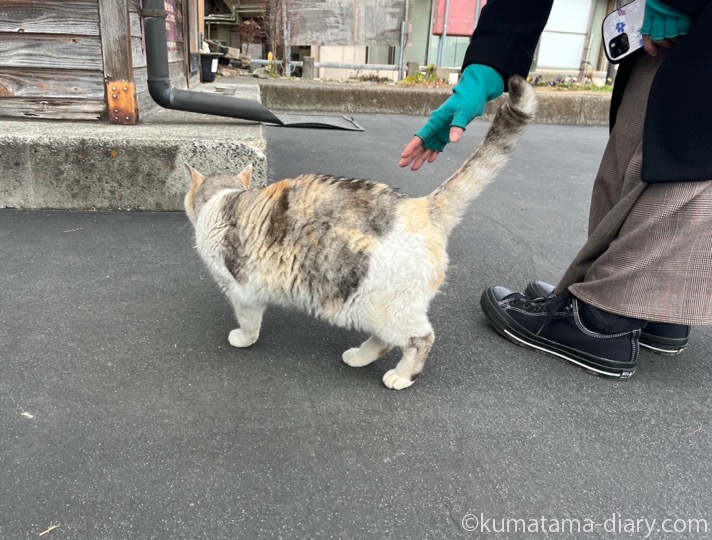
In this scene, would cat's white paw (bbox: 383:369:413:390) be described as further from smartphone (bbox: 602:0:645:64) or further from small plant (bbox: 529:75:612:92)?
small plant (bbox: 529:75:612:92)

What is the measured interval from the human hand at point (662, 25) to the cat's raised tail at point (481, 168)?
21.3 inches

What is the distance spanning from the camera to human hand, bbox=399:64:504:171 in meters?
1.92

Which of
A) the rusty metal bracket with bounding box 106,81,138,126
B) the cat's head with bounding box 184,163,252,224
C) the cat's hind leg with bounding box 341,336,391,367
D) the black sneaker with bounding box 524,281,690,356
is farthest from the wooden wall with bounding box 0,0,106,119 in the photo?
the black sneaker with bounding box 524,281,690,356

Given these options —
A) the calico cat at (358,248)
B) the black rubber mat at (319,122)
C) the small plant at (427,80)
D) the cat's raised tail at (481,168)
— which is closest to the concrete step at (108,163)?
the calico cat at (358,248)

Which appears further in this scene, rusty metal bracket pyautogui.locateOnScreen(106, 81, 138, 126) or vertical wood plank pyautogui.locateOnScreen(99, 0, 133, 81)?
rusty metal bracket pyautogui.locateOnScreen(106, 81, 138, 126)

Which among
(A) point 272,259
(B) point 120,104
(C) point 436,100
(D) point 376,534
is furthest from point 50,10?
(C) point 436,100

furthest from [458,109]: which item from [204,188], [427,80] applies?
[427,80]

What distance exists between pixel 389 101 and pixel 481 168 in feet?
23.8

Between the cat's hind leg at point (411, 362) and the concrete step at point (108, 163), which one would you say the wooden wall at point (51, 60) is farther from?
the cat's hind leg at point (411, 362)

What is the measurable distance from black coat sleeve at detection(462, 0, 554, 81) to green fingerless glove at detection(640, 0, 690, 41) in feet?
1.34

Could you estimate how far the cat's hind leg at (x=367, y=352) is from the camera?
206 cm

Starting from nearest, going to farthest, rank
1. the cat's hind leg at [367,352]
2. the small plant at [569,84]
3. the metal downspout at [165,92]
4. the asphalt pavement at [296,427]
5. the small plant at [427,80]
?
the asphalt pavement at [296,427] → the cat's hind leg at [367,352] → the metal downspout at [165,92] → the small plant at [427,80] → the small plant at [569,84]

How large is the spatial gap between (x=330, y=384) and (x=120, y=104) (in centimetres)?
298

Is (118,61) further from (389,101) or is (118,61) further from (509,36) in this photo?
(389,101)
